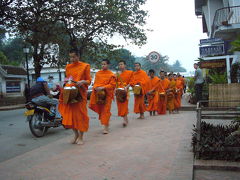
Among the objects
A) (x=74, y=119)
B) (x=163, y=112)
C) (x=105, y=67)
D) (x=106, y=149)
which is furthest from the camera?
(x=163, y=112)

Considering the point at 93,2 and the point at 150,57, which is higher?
the point at 93,2

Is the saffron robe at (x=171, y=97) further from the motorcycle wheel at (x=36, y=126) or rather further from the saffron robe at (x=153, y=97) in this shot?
the motorcycle wheel at (x=36, y=126)

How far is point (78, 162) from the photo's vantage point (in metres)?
4.31

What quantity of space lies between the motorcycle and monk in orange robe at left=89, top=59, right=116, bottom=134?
3.71 feet

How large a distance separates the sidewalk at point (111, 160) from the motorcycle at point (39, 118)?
1211mm

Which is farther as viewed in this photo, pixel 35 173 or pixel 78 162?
pixel 78 162

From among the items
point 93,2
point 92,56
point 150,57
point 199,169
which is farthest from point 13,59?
point 199,169

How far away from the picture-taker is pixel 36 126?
7.06 m

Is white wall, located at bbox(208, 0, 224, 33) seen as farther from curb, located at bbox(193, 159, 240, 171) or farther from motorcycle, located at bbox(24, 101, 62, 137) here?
curb, located at bbox(193, 159, 240, 171)

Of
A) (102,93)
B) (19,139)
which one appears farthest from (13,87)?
(102,93)

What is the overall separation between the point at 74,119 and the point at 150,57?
8.14 m

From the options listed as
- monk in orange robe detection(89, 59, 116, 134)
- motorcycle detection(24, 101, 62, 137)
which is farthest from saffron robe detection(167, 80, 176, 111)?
motorcycle detection(24, 101, 62, 137)

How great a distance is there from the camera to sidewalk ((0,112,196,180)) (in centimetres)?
367

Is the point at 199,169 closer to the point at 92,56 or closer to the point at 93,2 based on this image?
the point at 93,2
